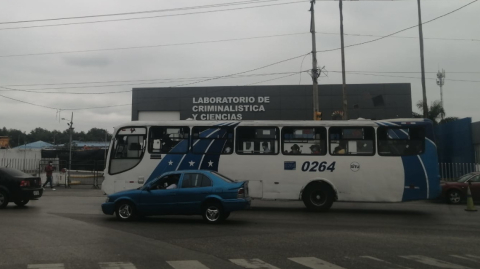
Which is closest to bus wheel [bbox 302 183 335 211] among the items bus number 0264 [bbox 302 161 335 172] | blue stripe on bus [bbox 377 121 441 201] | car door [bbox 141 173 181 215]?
bus number 0264 [bbox 302 161 335 172]

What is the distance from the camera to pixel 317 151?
1558cm

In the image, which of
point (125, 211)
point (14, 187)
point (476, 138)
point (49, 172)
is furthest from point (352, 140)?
point (49, 172)

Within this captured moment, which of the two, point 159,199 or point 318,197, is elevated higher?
point 159,199

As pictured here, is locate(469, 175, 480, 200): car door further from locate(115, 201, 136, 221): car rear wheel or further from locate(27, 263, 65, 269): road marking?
locate(27, 263, 65, 269): road marking

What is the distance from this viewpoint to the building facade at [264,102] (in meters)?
40.8

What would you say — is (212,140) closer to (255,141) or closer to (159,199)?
(255,141)

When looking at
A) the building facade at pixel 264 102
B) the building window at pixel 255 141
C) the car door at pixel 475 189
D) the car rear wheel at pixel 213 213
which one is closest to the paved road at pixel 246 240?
the car rear wheel at pixel 213 213

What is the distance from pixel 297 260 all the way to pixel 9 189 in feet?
41.8

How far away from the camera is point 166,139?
53.0ft

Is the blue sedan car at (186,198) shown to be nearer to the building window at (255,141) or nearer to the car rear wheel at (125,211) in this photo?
the car rear wheel at (125,211)

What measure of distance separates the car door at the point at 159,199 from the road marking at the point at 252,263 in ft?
16.8

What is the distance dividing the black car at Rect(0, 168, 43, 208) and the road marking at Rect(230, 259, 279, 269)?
1171 centimetres

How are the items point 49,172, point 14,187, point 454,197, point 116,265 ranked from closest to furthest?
point 116,265 < point 14,187 < point 454,197 < point 49,172

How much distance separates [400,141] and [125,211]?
947 cm
